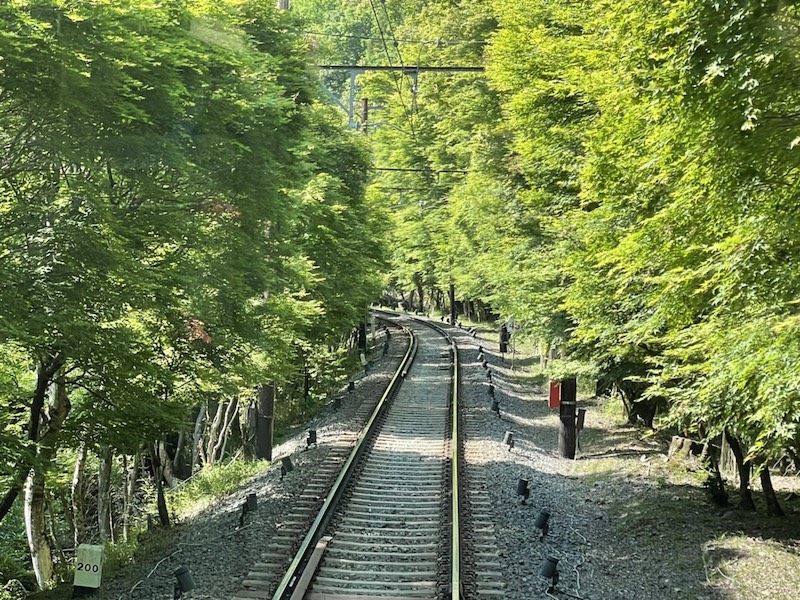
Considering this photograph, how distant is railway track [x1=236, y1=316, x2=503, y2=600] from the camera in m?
8.42

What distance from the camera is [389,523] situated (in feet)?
35.4

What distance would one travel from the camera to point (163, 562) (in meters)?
9.82

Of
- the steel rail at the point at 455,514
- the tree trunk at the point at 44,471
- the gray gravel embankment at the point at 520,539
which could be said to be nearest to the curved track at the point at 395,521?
the steel rail at the point at 455,514

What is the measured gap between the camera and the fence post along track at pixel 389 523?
8.50 m

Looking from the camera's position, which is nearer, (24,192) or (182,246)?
(24,192)

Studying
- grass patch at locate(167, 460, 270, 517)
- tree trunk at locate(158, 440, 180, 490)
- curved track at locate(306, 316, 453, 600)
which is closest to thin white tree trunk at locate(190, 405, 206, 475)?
tree trunk at locate(158, 440, 180, 490)

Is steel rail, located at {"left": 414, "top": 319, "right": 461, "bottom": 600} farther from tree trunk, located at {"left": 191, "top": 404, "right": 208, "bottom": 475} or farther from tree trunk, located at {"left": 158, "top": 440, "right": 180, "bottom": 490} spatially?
tree trunk, located at {"left": 158, "top": 440, "right": 180, "bottom": 490}

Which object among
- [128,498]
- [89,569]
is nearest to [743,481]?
[89,569]

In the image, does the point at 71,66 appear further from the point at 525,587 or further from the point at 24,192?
the point at 525,587

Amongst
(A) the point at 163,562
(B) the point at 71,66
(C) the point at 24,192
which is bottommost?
(A) the point at 163,562

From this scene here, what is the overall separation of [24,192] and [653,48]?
279 inches

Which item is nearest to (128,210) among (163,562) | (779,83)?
(163,562)

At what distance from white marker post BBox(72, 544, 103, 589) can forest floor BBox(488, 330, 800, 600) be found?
20.5 ft

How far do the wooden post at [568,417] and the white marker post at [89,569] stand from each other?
9.86 m
